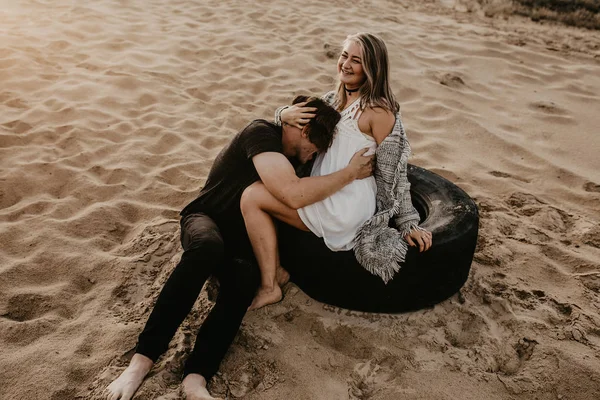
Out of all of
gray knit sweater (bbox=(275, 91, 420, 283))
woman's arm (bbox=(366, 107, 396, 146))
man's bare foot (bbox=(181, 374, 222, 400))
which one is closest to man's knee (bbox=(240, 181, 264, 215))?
gray knit sweater (bbox=(275, 91, 420, 283))

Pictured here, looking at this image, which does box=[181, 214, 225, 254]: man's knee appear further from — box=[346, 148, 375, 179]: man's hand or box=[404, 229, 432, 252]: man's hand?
box=[404, 229, 432, 252]: man's hand

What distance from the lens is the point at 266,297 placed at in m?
2.68

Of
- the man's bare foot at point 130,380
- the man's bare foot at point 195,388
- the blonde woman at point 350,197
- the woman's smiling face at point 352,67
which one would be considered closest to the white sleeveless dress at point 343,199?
the blonde woman at point 350,197

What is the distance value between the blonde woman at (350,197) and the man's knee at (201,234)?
Answer: 20 cm

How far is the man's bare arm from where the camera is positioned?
260 centimetres

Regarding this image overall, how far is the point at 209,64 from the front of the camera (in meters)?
6.08

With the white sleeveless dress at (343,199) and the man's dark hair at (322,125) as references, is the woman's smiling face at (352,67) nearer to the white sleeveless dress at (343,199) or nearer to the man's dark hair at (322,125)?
the white sleeveless dress at (343,199)

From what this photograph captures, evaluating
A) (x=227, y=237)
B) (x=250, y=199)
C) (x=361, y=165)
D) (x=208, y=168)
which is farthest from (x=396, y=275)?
(x=208, y=168)

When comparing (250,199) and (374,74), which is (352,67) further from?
(250,199)

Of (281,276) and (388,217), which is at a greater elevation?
(388,217)

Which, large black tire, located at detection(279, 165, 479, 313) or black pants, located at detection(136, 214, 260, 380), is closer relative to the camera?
black pants, located at detection(136, 214, 260, 380)

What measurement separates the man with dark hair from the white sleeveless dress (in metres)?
0.07

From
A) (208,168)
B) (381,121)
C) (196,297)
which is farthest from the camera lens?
(208,168)

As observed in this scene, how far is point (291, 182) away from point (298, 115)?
46 cm
